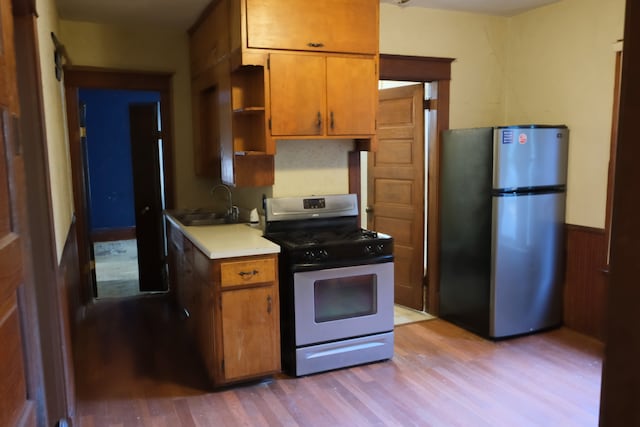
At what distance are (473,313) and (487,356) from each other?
47cm

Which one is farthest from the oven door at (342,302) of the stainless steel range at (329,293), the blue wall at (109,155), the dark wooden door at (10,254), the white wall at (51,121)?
the blue wall at (109,155)

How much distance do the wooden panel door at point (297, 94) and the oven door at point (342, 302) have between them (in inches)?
35.9

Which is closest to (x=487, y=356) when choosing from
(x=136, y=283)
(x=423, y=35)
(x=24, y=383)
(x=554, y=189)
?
(x=554, y=189)

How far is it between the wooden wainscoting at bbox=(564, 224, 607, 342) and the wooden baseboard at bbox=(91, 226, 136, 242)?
6.20m

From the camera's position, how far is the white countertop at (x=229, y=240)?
9.32ft

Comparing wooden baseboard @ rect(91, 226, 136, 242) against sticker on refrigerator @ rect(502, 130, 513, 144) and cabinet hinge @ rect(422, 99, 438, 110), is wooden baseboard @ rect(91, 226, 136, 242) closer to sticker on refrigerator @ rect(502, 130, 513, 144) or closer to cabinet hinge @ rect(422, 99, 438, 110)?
cabinet hinge @ rect(422, 99, 438, 110)

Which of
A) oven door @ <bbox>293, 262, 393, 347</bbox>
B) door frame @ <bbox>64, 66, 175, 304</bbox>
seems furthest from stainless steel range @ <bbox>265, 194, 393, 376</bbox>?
door frame @ <bbox>64, 66, 175, 304</bbox>

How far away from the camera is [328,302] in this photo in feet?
10.3

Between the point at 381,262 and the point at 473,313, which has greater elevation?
the point at 381,262

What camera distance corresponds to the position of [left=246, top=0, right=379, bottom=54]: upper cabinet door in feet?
9.95

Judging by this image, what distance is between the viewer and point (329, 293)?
10.2ft

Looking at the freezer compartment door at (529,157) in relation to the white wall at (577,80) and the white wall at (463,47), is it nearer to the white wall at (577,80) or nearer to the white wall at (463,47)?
the white wall at (577,80)

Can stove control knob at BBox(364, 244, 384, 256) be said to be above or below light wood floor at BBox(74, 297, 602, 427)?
above

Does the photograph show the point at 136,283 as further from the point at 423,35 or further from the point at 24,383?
the point at 24,383
